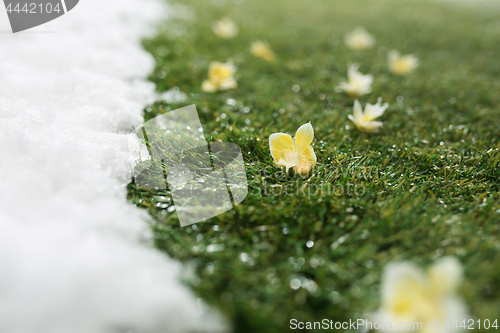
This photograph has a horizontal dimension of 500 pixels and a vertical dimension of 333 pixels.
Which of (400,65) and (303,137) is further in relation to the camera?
(400,65)

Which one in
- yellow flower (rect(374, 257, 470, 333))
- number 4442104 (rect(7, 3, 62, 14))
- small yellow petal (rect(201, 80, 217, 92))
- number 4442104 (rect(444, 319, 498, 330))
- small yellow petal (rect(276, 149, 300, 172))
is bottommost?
number 4442104 (rect(444, 319, 498, 330))

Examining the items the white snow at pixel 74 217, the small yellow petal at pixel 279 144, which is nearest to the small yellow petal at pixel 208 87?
the white snow at pixel 74 217

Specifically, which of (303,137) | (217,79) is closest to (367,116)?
(303,137)

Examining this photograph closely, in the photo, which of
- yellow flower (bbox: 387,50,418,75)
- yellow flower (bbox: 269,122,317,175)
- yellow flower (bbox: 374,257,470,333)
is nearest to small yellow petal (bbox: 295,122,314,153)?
yellow flower (bbox: 269,122,317,175)

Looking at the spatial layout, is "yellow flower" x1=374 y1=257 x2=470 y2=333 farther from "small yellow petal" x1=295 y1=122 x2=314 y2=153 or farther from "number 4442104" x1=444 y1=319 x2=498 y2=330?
"small yellow petal" x1=295 y1=122 x2=314 y2=153

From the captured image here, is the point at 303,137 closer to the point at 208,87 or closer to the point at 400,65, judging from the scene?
the point at 208,87

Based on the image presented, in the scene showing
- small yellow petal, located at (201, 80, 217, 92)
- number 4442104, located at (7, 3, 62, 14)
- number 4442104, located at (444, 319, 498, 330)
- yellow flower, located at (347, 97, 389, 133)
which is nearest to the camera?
number 4442104, located at (444, 319, 498, 330)
